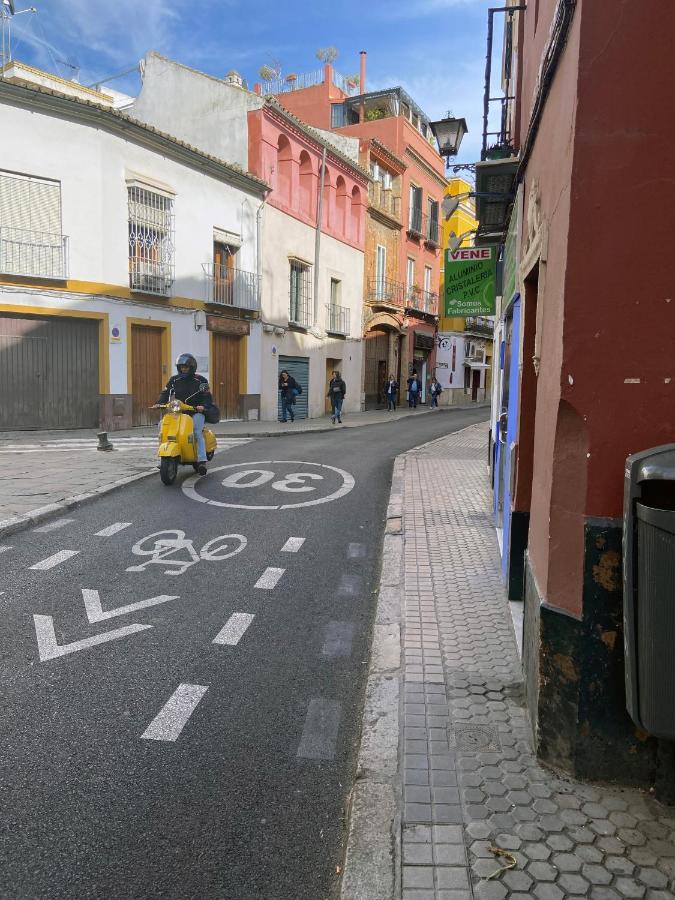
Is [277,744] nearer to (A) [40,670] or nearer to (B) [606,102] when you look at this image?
(A) [40,670]

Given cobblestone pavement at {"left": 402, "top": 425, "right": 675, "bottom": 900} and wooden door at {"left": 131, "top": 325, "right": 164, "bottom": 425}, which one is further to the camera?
wooden door at {"left": 131, "top": 325, "right": 164, "bottom": 425}

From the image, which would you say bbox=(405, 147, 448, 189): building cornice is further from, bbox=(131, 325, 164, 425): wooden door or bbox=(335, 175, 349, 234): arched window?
bbox=(131, 325, 164, 425): wooden door

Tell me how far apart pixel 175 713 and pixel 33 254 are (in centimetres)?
1461

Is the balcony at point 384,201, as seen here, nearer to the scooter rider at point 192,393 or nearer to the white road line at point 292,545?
the scooter rider at point 192,393

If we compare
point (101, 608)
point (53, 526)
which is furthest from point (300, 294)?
point (101, 608)

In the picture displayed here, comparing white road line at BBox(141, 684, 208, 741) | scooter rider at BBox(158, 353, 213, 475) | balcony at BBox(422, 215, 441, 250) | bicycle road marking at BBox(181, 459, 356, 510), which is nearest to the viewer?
white road line at BBox(141, 684, 208, 741)

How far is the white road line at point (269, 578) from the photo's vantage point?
512 cm

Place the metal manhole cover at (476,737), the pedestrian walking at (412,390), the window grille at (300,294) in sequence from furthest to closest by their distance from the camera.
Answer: the pedestrian walking at (412,390), the window grille at (300,294), the metal manhole cover at (476,737)

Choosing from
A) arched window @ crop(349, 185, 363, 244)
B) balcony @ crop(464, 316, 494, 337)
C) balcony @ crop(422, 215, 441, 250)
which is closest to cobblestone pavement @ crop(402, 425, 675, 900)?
arched window @ crop(349, 185, 363, 244)

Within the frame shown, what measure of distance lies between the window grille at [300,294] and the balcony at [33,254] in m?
9.35

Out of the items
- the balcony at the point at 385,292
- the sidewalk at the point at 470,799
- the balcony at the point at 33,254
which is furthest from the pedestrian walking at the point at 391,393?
the sidewalk at the point at 470,799

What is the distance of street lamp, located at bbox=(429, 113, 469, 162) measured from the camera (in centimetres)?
977

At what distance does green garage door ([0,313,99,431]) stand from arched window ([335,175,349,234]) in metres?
12.7

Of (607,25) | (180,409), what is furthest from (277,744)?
(180,409)
